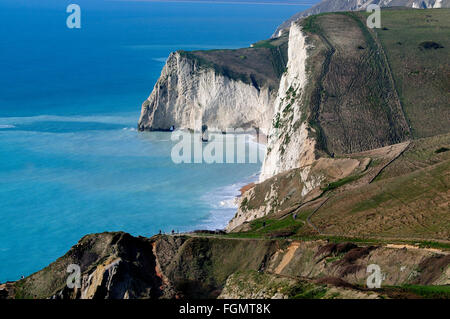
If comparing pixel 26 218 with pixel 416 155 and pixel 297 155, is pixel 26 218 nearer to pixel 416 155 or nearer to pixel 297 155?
pixel 297 155

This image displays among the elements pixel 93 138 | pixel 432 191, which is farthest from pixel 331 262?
pixel 93 138

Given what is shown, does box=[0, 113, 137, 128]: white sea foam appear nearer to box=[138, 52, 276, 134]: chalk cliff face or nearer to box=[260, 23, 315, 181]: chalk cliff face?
box=[138, 52, 276, 134]: chalk cliff face

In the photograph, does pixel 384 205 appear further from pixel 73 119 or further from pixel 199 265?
pixel 73 119

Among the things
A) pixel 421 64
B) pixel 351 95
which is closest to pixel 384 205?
pixel 351 95

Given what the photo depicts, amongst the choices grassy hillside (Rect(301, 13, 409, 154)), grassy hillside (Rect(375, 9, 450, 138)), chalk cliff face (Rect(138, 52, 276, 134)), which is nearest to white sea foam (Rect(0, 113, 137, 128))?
chalk cliff face (Rect(138, 52, 276, 134))

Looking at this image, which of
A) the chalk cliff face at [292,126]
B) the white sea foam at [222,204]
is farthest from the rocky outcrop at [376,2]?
the white sea foam at [222,204]

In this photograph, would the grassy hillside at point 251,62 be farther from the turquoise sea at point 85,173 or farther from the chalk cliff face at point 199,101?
the turquoise sea at point 85,173
